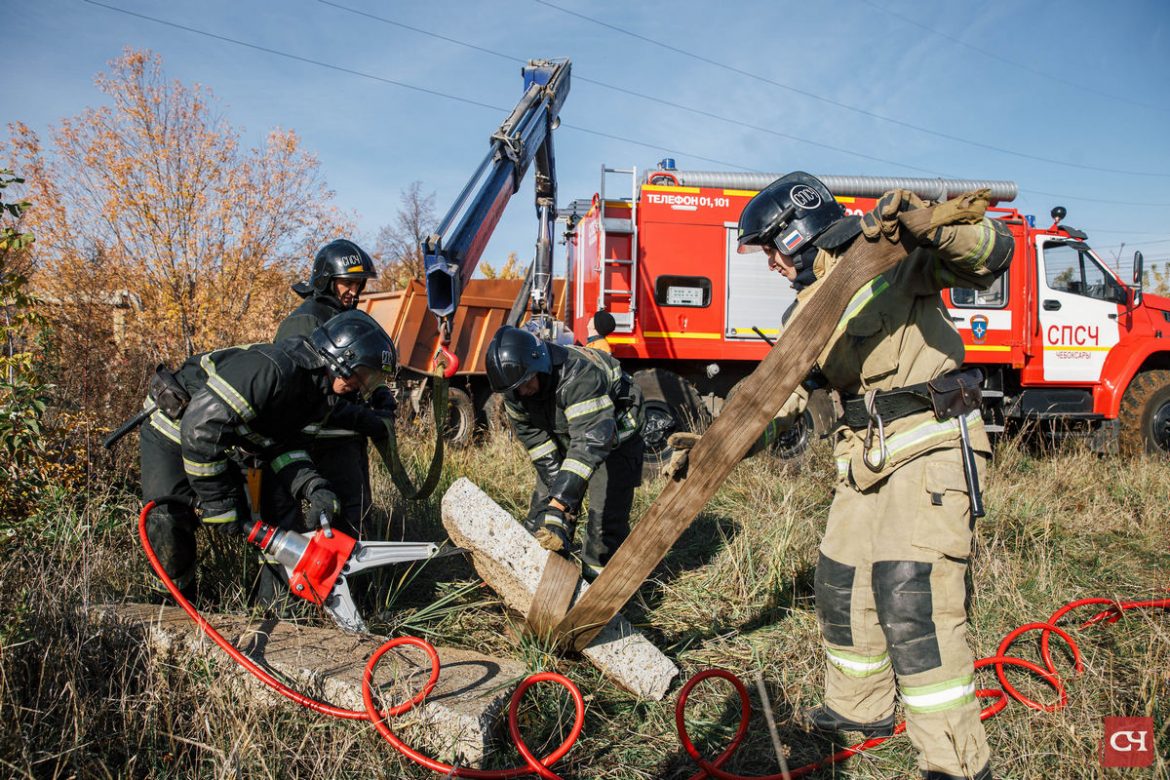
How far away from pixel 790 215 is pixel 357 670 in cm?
227

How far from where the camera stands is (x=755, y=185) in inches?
315

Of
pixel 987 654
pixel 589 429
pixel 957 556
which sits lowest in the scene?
pixel 987 654

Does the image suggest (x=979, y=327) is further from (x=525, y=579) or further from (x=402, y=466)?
(x=525, y=579)

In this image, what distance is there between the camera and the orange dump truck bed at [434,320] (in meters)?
8.58

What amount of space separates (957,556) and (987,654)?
1361mm

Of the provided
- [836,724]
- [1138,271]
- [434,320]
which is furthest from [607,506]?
[1138,271]

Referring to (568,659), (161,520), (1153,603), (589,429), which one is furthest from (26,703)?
(1153,603)

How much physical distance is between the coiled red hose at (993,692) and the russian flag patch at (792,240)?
5.19 feet

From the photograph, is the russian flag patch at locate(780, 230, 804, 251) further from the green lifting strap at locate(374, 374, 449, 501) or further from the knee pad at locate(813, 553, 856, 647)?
the green lifting strap at locate(374, 374, 449, 501)

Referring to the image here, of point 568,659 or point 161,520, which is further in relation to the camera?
point 161,520

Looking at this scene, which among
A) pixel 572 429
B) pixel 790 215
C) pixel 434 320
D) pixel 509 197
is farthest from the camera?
pixel 434 320

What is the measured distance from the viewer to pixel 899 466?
243 cm

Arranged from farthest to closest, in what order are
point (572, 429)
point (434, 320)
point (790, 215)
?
1. point (434, 320)
2. point (572, 429)
3. point (790, 215)

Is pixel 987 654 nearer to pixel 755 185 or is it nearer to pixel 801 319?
pixel 801 319
